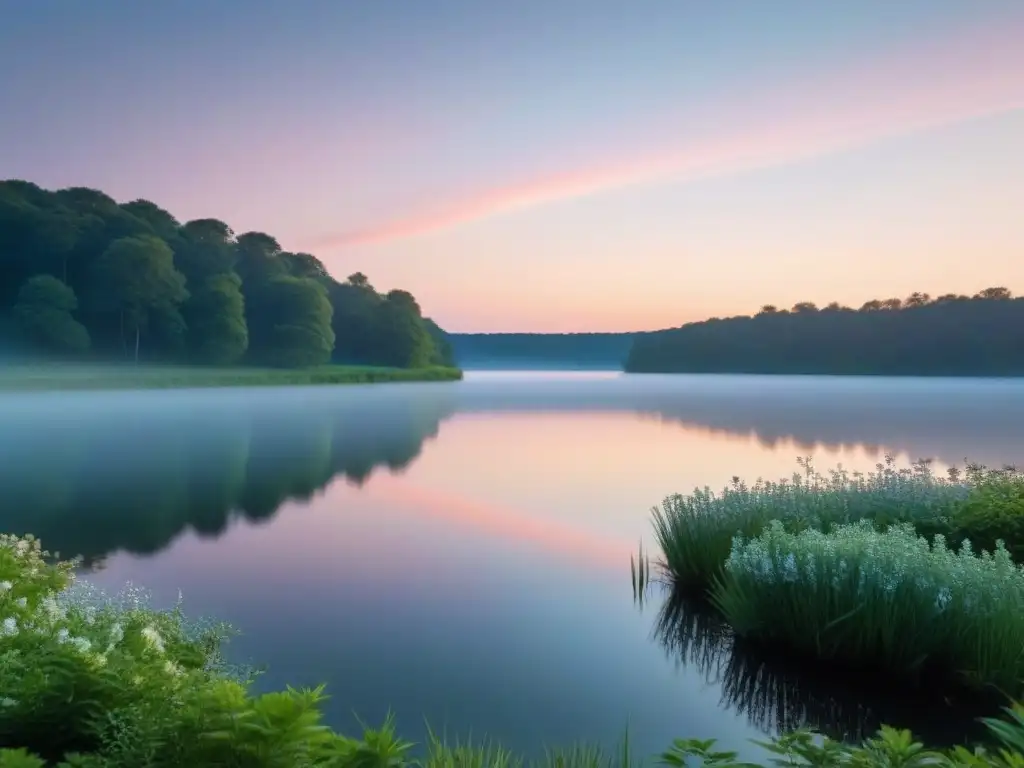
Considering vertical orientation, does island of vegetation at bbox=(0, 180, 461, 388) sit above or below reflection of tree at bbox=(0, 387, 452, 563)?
above

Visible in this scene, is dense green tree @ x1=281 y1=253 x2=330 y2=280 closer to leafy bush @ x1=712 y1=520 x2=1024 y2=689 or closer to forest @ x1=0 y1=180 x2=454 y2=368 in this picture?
forest @ x1=0 y1=180 x2=454 y2=368

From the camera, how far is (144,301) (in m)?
91.4

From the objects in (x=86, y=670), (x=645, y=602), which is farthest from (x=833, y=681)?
(x=86, y=670)

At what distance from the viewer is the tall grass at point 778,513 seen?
12.2 metres

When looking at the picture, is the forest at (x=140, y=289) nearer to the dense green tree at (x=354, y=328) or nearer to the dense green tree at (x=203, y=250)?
the dense green tree at (x=203, y=250)

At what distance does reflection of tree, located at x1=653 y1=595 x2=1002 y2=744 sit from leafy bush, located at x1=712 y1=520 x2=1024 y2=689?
0.27 meters

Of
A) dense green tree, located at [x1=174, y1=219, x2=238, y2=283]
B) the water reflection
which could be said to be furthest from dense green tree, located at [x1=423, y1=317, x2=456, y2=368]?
the water reflection

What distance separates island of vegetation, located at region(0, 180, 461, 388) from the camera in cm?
8600

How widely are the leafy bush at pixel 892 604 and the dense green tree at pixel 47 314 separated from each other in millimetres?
89892

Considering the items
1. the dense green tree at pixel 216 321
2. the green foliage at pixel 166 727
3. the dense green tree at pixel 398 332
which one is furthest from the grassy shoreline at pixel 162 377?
the green foliage at pixel 166 727

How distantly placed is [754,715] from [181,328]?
97751mm

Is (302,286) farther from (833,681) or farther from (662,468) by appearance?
(833,681)

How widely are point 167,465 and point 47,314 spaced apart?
210 ft

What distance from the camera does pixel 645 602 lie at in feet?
39.9
